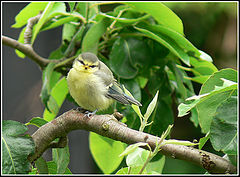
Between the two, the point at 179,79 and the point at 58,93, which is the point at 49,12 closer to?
the point at 58,93

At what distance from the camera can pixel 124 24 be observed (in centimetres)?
91

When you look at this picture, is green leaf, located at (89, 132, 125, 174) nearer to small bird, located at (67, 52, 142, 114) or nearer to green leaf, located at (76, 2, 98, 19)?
small bird, located at (67, 52, 142, 114)

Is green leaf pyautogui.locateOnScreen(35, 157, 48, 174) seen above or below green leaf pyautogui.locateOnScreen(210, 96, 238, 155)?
below

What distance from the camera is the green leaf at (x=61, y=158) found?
0.67m

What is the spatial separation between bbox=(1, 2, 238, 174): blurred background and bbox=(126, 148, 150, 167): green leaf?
0.90 meters

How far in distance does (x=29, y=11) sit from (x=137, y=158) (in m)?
0.66

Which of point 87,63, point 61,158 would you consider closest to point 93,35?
point 87,63

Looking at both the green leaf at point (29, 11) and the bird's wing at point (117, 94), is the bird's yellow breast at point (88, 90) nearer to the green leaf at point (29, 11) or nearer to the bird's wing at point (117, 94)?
the bird's wing at point (117, 94)

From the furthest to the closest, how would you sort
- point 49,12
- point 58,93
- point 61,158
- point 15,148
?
1. point 58,93
2. point 49,12
3. point 61,158
4. point 15,148

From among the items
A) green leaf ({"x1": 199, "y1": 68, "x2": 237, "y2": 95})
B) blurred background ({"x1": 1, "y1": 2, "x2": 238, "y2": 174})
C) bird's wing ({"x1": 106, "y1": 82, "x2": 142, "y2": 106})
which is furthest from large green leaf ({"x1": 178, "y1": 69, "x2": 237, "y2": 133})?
blurred background ({"x1": 1, "y1": 2, "x2": 238, "y2": 174})

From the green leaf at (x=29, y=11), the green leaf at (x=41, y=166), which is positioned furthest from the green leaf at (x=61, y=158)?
the green leaf at (x=29, y=11)

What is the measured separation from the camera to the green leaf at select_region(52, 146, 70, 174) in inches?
26.4

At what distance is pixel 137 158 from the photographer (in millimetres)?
474

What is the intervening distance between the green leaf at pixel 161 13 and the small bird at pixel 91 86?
0.17 m
